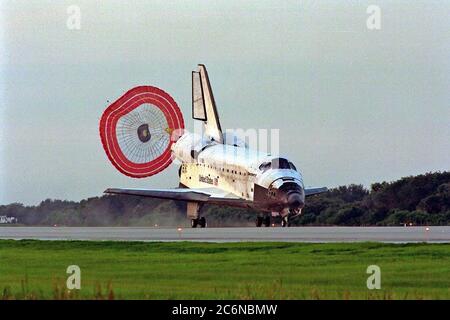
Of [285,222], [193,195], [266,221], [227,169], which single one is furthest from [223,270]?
[193,195]

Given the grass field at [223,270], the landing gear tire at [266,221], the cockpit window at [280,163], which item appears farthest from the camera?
the landing gear tire at [266,221]

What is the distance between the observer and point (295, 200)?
83250 millimetres

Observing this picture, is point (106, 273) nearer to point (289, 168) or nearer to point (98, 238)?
point (98, 238)

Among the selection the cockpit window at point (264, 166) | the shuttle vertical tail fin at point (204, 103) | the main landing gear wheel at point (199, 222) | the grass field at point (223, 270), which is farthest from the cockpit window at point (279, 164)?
the grass field at point (223, 270)

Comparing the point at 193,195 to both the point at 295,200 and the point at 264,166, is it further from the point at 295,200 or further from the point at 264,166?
the point at 295,200

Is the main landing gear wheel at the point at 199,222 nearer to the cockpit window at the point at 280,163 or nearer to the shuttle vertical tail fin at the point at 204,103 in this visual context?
the cockpit window at the point at 280,163

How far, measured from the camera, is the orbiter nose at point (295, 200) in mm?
83125

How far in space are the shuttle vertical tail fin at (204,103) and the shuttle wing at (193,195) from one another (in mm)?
12269

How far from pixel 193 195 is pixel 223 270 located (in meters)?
51.6

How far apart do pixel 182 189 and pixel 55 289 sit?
207ft

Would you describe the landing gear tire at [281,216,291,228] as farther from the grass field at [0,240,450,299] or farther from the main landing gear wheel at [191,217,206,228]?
the grass field at [0,240,450,299]

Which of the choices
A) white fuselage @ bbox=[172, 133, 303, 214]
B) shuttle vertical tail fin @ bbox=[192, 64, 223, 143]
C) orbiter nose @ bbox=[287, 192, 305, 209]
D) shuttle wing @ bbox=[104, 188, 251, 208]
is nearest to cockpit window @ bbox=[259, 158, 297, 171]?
white fuselage @ bbox=[172, 133, 303, 214]

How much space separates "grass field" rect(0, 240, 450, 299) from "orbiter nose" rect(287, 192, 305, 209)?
25.7m

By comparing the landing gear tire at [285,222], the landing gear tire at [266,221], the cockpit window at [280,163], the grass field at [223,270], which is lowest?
the grass field at [223,270]
